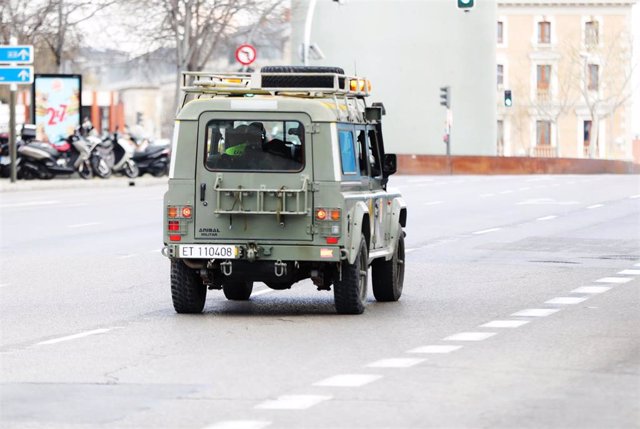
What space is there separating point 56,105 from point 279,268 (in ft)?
133

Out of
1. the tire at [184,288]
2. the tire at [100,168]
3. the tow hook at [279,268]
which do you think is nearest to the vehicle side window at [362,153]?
the tow hook at [279,268]

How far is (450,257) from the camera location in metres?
22.7

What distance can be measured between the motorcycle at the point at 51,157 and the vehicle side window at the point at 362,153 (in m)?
33.9

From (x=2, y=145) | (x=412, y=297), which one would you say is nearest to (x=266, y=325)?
(x=412, y=297)

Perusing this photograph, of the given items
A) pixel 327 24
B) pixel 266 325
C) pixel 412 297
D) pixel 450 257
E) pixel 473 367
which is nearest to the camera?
A: pixel 473 367

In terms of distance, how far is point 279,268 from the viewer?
47.9 ft

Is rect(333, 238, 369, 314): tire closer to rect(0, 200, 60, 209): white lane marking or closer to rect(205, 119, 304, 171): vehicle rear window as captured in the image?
rect(205, 119, 304, 171): vehicle rear window

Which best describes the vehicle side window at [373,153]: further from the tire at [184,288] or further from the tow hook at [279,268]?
the tire at [184,288]

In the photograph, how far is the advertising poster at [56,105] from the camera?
2119 inches

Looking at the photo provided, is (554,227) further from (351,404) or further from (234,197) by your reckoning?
(351,404)

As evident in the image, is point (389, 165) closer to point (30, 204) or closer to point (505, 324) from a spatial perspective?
point (505, 324)

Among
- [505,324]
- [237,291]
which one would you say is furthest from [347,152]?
[505,324]

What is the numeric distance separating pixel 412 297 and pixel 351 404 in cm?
757

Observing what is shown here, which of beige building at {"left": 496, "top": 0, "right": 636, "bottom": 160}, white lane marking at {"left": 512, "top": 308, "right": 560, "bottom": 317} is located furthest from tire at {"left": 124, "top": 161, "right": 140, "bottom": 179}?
beige building at {"left": 496, "top": 0, "right": 636, "bottom": 160}
